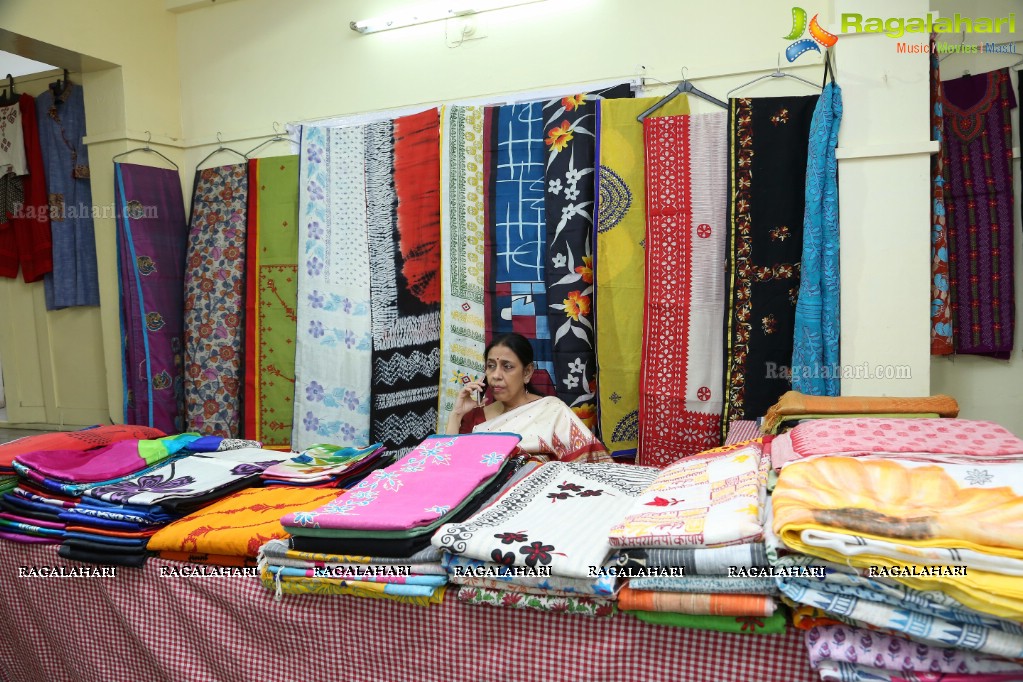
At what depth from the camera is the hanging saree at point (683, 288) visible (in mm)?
2873

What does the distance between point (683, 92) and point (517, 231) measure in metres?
0.88

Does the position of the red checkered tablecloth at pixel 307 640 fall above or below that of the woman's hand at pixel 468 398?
below

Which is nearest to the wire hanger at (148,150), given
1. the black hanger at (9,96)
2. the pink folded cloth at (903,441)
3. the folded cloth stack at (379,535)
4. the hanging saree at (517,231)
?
the black hanger at (9,96)

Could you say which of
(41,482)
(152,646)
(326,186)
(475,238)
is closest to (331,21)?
(326,186)

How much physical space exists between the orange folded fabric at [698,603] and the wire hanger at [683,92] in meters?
2.22

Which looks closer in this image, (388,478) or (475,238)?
(388,478)

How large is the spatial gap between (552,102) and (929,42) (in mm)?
1398

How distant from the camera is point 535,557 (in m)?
1.24

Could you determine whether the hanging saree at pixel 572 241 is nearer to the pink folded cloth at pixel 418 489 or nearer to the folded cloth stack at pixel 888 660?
the pink folded cloth at pixel 418 489

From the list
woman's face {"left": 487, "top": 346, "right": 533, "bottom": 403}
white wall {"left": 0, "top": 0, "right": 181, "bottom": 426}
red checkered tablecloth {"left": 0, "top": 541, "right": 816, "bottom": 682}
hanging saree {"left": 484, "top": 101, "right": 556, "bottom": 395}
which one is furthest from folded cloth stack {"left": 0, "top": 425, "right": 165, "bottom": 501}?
white wall {"left": 0, "top": 0, "right": 181, "bottom": 426}

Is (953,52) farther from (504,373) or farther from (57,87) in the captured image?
(57,87)

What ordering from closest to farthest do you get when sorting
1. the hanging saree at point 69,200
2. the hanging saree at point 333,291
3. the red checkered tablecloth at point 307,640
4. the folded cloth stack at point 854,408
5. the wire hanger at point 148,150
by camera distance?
the red checkered tablecloth at point 307,640
the folded cloth stack at point 854,408
the hanging saree at point 333,291
the wire hanger at point 148,150
the hanging saree at point 69,200

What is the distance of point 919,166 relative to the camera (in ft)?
7.93

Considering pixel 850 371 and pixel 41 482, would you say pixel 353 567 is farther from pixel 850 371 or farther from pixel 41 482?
pixel 850 371
